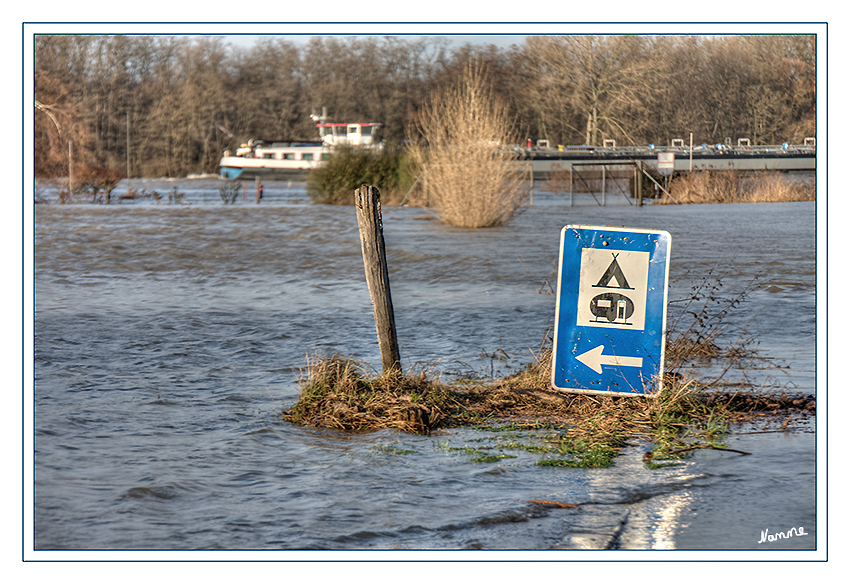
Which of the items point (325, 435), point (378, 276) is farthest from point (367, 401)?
point (378, 276)

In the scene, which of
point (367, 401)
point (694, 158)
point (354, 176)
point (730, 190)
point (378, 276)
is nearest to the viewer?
point (367, 401)

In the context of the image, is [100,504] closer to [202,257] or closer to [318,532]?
[318,532]

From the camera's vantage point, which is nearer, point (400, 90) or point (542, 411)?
point (542, 411)

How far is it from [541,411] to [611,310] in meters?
0.97

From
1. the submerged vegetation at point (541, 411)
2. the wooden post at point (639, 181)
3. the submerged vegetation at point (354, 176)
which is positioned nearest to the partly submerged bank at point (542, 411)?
the submerged vegetation at point (541, 411)

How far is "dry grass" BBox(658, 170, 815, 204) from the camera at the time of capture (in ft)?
116

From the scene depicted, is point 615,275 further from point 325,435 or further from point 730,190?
point 730,190

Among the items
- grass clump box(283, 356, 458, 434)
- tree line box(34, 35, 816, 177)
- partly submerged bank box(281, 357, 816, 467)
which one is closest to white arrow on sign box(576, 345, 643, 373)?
partly submerged bank box(281, 357, 816, 467)

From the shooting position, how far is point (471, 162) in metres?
22.8

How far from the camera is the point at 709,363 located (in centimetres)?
784
